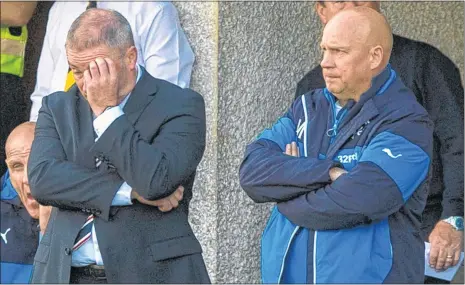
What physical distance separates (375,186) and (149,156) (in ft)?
2.82

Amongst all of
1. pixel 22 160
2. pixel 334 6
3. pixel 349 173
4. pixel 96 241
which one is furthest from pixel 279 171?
pixel 22 160

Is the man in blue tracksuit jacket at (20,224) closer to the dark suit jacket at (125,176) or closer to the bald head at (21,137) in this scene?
the bald head at (21,137)

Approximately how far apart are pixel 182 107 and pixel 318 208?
0.67 metres

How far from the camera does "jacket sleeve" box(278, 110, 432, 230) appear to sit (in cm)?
434

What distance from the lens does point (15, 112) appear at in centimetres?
650

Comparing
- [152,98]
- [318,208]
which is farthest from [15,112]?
[318,208]

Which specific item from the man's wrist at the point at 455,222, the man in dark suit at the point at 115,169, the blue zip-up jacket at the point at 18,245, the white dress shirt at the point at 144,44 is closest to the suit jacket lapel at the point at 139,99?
the man in dark suit at the point at 115,169

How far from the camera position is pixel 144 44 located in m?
5.48

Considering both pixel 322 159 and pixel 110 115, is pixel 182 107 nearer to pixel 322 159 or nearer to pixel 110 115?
pixel 110 115

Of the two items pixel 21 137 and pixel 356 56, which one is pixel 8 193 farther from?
pixel 356 56

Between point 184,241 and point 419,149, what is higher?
point 419,149

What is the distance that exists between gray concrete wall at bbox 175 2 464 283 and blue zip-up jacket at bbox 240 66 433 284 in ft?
3.63

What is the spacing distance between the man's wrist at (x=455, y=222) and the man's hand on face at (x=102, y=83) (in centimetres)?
175

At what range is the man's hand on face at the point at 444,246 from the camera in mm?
5191
